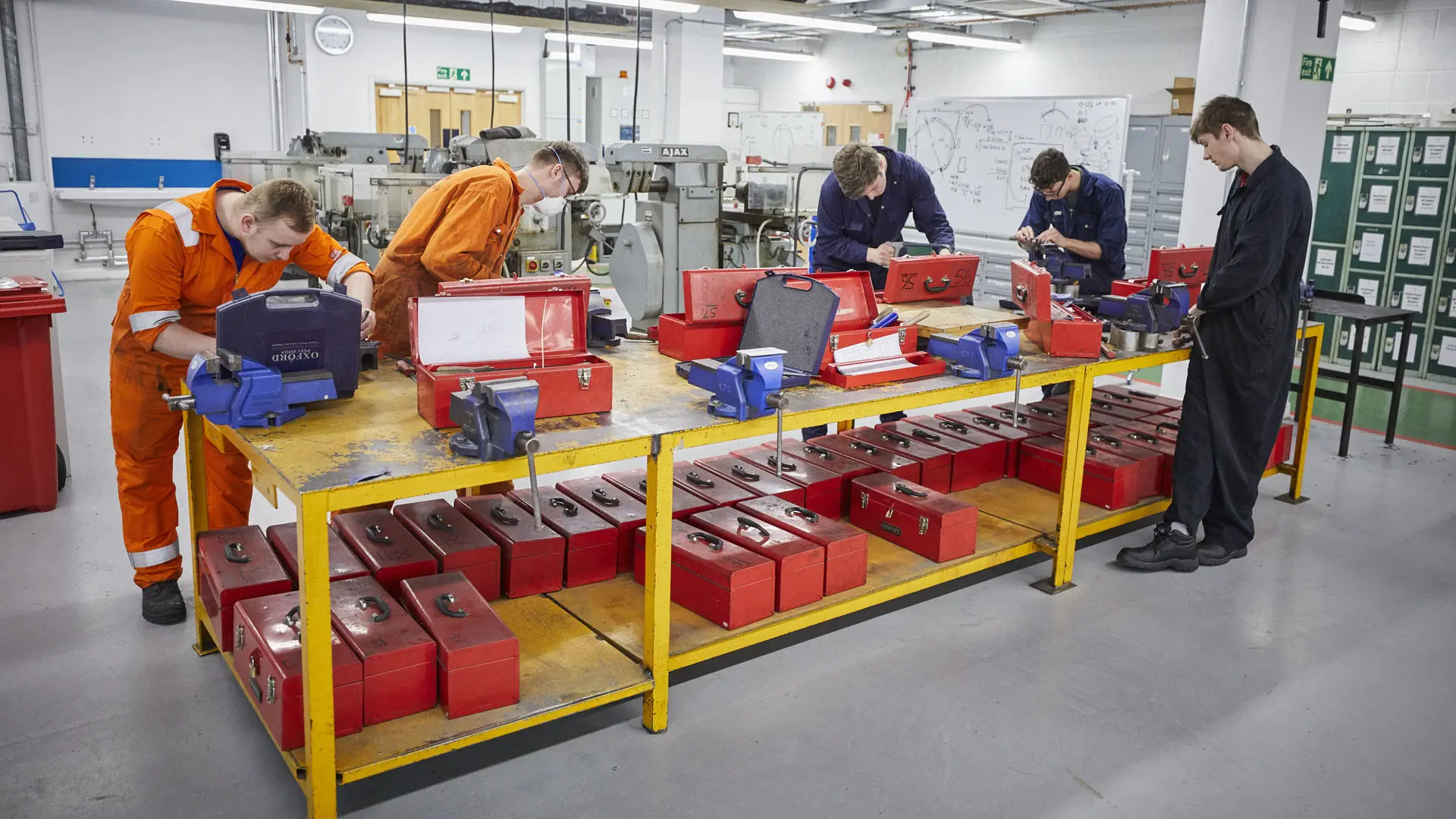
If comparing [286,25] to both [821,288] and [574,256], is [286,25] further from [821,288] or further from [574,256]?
[821,288]

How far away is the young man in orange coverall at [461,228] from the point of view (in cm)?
312

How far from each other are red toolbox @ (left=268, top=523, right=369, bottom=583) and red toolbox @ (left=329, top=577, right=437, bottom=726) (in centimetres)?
23

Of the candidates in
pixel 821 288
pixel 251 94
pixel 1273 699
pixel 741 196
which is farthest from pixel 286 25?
pixel 1273 699

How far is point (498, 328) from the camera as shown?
234cm

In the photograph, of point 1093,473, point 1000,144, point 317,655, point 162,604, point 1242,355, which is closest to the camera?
point 317,655

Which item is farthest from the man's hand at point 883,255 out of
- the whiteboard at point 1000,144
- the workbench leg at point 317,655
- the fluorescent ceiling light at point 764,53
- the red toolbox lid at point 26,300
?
the fluorescent ceiling light at point 764,53

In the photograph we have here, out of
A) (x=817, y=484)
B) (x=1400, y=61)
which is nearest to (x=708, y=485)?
(x=817, y=484)

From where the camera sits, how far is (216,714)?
97.2 inches

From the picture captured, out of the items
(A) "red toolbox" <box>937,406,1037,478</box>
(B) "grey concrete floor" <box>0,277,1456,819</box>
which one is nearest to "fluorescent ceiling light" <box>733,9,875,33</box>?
(A) "red toolbox" <box>937,406,1037,478</box>

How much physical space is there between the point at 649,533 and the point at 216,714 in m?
1.17

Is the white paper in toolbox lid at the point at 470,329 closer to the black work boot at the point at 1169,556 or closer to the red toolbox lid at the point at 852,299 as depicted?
the red toolbox lid at the point at 852,299

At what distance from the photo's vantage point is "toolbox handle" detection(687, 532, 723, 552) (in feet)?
8.92

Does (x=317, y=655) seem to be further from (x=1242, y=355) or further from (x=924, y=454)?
(x=1242, y=355)

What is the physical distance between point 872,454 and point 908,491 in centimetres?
43
